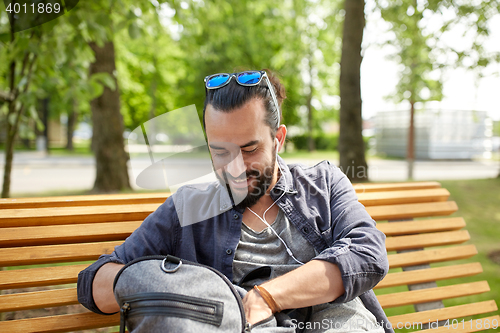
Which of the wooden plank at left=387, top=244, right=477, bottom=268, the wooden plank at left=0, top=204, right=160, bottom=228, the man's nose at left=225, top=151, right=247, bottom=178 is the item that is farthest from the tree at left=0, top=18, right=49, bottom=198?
the wooden plank at left=387, top=244, right=477, bottom=268

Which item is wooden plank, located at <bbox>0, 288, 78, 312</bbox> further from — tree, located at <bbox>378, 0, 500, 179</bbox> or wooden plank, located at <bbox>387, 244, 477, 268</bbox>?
tree, located at <bbox>378, 0, 500, 179</bbox>

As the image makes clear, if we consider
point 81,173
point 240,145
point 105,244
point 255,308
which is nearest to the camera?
point 255,308

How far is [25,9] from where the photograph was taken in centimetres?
254

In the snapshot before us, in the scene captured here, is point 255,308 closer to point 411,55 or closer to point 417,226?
point 417,226

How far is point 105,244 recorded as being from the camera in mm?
2021

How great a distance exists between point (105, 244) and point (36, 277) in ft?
1.11

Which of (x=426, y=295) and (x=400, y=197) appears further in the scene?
(x=400, y=197)

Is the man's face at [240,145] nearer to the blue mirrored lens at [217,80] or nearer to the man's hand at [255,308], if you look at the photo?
the blue mirrored lens at [217,80]

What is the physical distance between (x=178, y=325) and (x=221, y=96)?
93 cm

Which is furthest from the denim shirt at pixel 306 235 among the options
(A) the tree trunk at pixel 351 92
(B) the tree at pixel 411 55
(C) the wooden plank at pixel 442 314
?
(B) the tree at pixel 411 55

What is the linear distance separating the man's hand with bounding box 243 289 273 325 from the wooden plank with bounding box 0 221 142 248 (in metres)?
0.87

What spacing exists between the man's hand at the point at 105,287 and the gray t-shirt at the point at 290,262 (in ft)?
1.70

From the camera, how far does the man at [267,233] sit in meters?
1.53

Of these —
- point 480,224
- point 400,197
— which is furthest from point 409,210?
point 480,224
